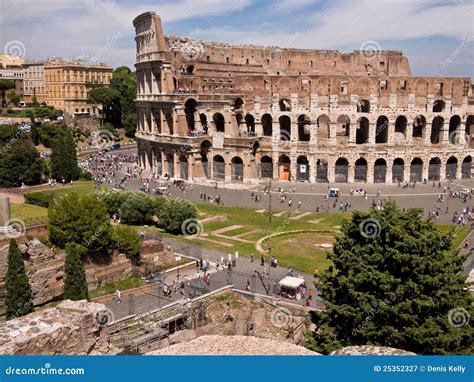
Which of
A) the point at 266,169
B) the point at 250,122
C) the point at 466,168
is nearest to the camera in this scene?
the point at 266,169

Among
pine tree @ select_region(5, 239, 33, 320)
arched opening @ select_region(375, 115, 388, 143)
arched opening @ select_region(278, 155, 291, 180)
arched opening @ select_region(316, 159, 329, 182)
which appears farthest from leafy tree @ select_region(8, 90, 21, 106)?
pine tree @ select_region(5, 239, 33, 320)

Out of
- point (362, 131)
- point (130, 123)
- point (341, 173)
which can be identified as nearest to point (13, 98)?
point (130, 123)

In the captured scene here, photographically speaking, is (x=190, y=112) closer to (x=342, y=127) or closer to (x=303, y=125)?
(x=303, y=125)

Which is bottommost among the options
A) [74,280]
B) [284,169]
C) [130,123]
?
[74,280]

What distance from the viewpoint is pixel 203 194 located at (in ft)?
144

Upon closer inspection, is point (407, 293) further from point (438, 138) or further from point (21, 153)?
point (438, 138)

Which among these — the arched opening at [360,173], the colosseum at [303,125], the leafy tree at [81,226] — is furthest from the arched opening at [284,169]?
the leafy tree at [81,226]

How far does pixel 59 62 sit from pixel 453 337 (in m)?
79.4

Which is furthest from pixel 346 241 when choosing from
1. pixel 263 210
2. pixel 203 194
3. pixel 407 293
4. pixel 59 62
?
pixel 59 62

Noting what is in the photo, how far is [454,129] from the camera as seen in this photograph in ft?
174

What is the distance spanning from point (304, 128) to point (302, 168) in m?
6.80

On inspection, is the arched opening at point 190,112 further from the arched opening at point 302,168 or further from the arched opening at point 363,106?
the arched opening at point 363,106

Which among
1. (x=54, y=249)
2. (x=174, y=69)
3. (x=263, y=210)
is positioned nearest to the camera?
(x=54, y=249)

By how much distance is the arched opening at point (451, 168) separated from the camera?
5066cm
